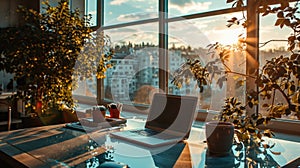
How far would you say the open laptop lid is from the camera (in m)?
1.77

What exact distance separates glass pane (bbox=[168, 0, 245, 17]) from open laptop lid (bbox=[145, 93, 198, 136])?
1.38 m

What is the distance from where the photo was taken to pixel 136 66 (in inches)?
148

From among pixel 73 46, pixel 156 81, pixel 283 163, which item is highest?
pixel 73 46

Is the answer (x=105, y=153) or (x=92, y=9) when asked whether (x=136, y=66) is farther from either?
(x=105, y=153)

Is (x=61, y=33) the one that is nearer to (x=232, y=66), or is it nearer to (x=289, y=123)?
(x=232, y=66)

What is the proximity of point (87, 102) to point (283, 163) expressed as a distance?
350 centimetres

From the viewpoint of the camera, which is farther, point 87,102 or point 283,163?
point 87,102

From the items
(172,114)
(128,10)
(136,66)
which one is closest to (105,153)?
(172,114)

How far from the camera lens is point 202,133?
6.89ft

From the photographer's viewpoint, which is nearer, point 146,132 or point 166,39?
point 146,132

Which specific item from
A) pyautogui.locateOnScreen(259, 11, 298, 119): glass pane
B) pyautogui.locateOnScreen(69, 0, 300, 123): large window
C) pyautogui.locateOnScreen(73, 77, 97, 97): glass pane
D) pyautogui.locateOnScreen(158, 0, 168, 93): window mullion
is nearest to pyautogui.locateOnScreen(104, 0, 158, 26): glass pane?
pyautogui.locateOnScreen(69, 0, 300, 123): large window

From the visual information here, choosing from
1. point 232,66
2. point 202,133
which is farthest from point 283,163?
point 232,66

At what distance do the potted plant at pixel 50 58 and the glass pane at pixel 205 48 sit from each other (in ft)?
2.78

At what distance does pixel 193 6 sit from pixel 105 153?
2177mm
